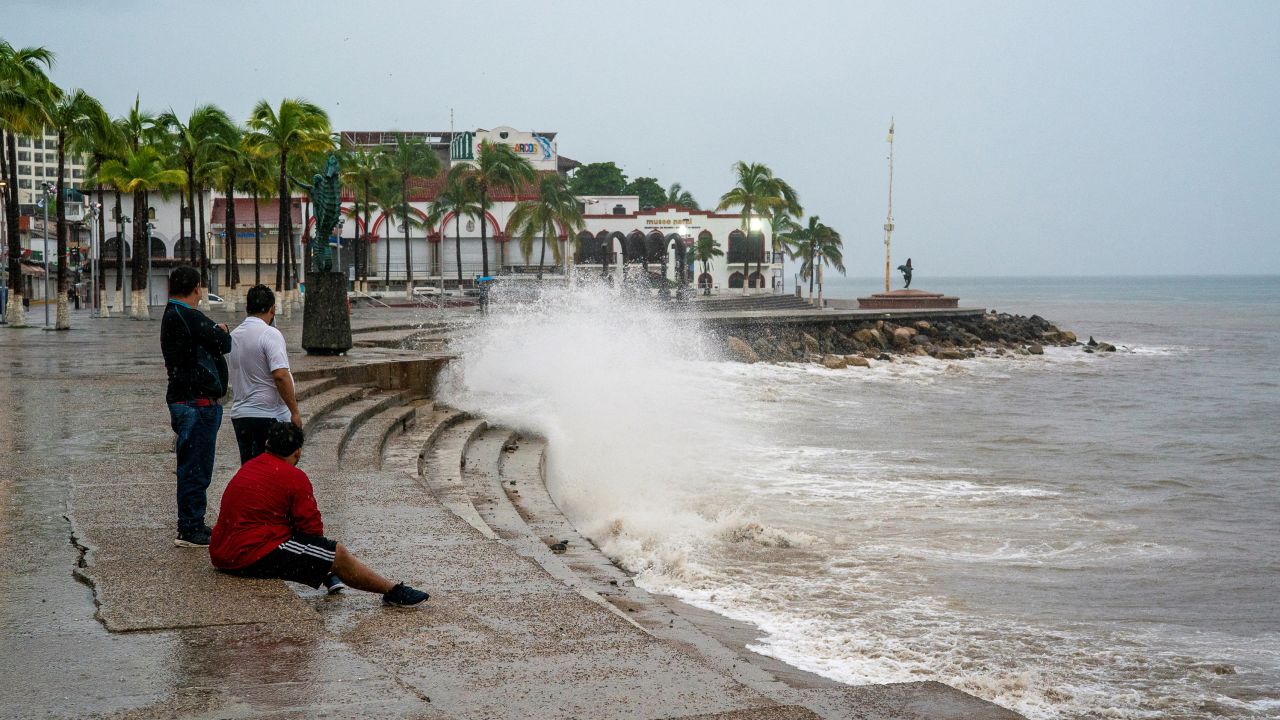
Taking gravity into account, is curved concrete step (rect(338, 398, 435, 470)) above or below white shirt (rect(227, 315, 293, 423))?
below

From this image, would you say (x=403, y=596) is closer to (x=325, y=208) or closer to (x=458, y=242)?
(x=325, y=208)

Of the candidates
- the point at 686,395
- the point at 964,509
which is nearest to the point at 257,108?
the point at 686,395

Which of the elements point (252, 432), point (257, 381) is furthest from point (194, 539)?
point (257, 381)

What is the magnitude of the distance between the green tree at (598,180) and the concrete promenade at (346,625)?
99798 millimetres

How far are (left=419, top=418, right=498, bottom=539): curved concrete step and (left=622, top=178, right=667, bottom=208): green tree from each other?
99943 mm

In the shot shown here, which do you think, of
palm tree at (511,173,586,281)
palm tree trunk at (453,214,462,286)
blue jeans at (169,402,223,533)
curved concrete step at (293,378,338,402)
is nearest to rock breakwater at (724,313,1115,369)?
curved concrete step at (293,378,338,402)

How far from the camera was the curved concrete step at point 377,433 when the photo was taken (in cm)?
1035

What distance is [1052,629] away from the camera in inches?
318

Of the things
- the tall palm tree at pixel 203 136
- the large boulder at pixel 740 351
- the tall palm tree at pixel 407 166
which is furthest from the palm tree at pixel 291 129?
the tall palm tree at pixel 407 166

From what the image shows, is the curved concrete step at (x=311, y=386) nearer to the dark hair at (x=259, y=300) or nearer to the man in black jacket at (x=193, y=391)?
the dark hair at (x=259, y=300)

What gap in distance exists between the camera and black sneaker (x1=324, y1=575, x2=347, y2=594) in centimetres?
594

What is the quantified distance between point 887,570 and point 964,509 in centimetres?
344

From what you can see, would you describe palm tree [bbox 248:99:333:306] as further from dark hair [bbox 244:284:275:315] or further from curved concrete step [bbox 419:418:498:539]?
dark hair [bbox 244:284:275:315]

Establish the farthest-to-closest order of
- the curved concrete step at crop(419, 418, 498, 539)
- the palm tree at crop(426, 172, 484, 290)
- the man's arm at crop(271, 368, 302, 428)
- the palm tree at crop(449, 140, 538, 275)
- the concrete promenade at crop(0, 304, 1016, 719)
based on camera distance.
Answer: the palm tree at crop(426, 172, 484, 290)
the palm tree at crop(449, 140, 538, 275)
the curved concrete step at crop(419, 418, 498, 539)
the man's arm at crop(271, 368, 302, 428)
the concrete promenade at crop(0, 304, 1016, 719)
